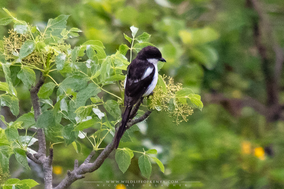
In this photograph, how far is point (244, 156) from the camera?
1339 mm

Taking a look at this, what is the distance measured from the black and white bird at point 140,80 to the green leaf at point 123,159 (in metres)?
0.07

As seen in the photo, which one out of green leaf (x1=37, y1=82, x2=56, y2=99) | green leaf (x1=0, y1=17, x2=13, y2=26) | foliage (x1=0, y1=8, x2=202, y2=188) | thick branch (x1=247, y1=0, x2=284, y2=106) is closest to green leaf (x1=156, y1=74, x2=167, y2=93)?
foliage (x1=0, y1=8, x2=202, y2=188)

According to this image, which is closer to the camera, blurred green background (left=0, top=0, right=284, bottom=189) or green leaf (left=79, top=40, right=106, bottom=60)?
green leaf (left=79, top=40, right=106, bottom=60)

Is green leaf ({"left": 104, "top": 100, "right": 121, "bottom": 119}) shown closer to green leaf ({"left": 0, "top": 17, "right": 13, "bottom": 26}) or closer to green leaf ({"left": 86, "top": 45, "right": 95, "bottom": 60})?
green leaf ({"left": 86, "top": 45, "right": 95, "bottom": 60})

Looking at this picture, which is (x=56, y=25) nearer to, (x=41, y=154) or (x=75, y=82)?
(x=75, y=82)

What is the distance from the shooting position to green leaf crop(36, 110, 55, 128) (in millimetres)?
626

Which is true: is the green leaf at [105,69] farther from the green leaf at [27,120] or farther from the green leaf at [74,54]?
the green leaf at [27,120]

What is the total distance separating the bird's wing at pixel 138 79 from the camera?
622 millimetres

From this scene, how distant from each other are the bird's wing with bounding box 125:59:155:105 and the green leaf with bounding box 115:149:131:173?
4.9 inches

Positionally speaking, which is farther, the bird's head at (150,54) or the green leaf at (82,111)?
A: the bird's head at (150,54)

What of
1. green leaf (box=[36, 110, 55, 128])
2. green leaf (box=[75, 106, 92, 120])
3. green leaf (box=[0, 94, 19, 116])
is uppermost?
green leaf (box=[75, 106, 92, 120])

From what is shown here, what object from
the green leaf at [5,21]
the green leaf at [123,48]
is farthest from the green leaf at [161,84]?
the green leaf at [5,21]

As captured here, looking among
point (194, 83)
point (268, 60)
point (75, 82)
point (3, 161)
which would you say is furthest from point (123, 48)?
point (268, 60)

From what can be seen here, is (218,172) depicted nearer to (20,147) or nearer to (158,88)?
(158,88)
